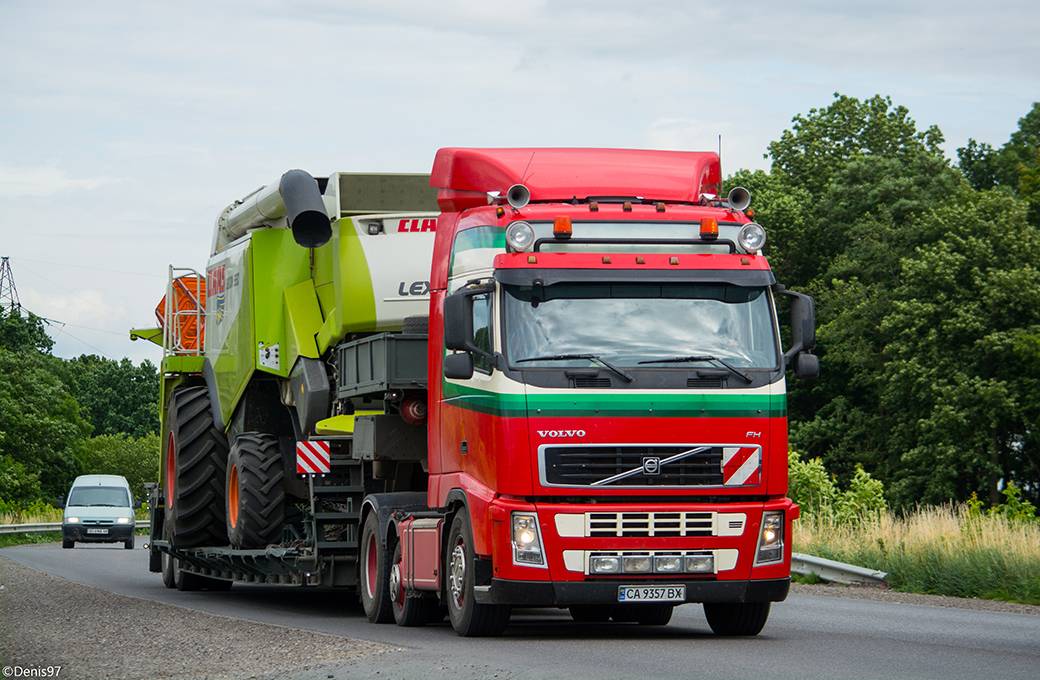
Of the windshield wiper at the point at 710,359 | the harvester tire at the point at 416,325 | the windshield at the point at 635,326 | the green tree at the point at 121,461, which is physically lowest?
the windshield wiper at the point at 710,359

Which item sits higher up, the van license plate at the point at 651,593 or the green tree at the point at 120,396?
the green tree at the point at 120,396

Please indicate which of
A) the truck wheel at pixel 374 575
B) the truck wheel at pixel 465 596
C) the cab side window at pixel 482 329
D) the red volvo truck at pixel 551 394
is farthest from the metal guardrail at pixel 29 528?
the cab side window at pixel 482 329

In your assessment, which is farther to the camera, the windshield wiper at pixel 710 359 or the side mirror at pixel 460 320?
the side mirror at pixel 460 320

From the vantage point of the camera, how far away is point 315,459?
1535 cm

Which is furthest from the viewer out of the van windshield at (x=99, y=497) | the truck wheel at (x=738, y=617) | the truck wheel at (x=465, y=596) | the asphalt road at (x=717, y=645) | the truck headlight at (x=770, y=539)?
the van windshield at (x=99, y=497)

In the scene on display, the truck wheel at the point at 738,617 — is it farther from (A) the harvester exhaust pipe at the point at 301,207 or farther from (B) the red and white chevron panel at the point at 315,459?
(A) the harvester exhaust pipe at the point at 301,207

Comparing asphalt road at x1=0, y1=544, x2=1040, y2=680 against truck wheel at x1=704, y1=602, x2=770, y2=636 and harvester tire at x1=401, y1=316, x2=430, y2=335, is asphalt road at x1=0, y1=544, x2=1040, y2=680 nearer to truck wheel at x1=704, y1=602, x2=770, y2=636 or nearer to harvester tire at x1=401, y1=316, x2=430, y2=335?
truck wheel at x1=704, y1=602, x2=770, y2=636

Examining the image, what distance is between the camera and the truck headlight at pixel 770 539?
37.4ft

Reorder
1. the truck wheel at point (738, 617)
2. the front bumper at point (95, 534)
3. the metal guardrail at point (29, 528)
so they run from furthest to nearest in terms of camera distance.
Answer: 1. the metal guardrail at point (29, 528)
2. the front bumper at point (95, 534)
3. the truck wheel at point (738, 617)

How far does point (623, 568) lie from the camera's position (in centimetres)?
1115

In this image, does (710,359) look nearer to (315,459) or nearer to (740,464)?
(740,464)

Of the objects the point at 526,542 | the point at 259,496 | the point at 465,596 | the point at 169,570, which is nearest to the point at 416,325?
the point at 465,596

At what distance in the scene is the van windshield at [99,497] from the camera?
130ft

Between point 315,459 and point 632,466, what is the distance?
5.11m
